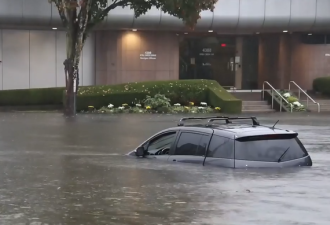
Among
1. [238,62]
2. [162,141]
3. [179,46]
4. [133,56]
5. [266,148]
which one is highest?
[179,46]

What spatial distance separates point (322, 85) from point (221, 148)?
29.5m

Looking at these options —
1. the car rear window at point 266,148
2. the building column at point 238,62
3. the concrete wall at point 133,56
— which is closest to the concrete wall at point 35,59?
the concrete wall at point 133,56

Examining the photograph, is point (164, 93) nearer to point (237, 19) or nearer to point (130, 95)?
point (130, 95)

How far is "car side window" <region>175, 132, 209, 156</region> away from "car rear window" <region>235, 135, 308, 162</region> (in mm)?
704

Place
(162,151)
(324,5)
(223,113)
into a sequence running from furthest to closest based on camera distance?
1. (324,5)
2. (223,113)
3. (162,151)

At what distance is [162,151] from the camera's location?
1257cm

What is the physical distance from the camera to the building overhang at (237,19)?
119 feet

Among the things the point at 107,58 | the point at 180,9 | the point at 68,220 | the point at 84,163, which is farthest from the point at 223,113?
the point at 68,220

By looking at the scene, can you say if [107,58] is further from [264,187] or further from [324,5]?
[264,187]

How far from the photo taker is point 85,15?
2850cm

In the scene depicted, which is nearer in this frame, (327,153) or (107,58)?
(327,153)

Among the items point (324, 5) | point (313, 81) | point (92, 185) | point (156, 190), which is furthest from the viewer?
point (313, 81)

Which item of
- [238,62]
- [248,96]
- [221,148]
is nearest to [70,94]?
[248,96]

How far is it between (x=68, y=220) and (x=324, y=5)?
3261cm
